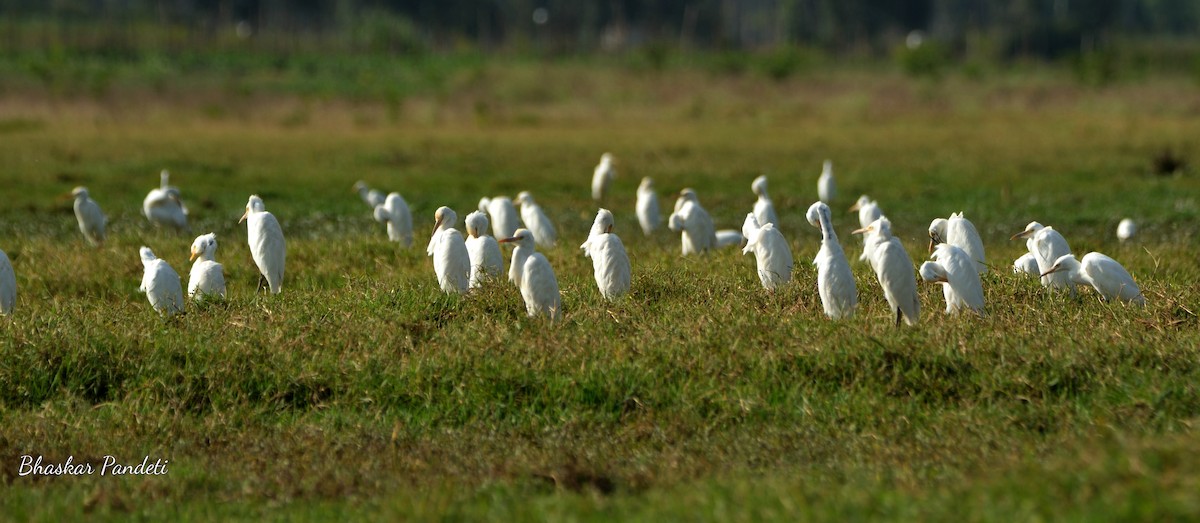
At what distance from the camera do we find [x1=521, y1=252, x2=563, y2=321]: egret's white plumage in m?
7.29

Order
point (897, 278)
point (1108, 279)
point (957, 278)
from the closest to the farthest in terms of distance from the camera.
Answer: point (897, 278)
point (957, 278)
point (1108, 279)

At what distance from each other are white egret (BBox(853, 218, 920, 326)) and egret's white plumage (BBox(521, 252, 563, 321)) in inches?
70.7

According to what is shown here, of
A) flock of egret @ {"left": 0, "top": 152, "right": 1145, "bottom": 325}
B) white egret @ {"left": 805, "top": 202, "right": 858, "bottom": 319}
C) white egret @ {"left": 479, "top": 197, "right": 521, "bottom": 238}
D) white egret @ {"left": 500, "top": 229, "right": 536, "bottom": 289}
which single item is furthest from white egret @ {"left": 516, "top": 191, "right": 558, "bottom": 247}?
white egret @ {"left": 805, "top": 202, "right": 858, "bottom": 319}

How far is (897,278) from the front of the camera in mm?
7133

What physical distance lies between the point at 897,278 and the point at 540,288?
197 centimetres

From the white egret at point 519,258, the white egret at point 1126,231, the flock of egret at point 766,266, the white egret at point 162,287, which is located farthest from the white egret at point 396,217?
the white egret at point 1126,231

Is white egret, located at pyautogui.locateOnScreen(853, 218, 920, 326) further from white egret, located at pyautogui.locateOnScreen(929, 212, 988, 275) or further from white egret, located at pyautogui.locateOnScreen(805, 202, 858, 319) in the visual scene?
white egret, located at pyautogui.locateOnScreen(929, 212, 988, 275)

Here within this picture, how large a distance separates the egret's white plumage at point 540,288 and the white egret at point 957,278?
207 cm

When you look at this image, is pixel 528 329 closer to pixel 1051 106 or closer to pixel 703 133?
pixel 703 133

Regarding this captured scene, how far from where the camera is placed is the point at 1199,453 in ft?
13.3

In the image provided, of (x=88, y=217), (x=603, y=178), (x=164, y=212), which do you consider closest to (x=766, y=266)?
(x=88, y=217)

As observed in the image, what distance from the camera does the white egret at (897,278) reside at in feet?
23.4

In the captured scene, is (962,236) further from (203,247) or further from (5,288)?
(5,288)

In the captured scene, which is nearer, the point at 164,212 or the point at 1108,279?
the point at 1108,279
